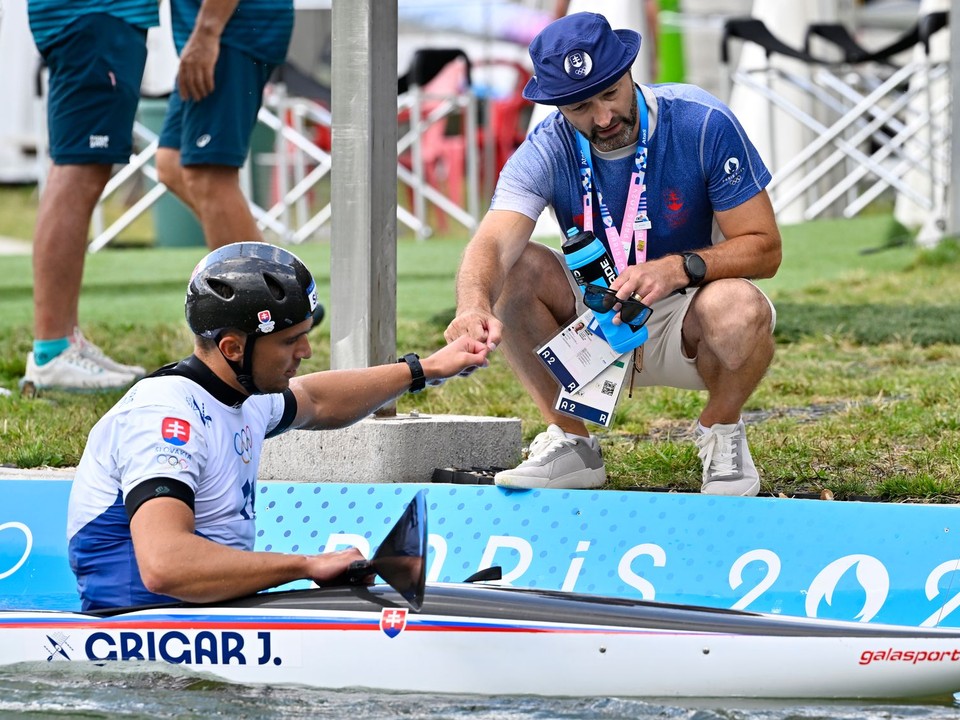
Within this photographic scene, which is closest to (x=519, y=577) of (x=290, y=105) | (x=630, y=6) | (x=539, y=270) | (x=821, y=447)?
(x=539, y=270)

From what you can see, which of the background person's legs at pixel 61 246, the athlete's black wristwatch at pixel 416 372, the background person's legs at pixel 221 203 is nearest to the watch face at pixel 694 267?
the athlete's black wristwatch at pixel 416 372

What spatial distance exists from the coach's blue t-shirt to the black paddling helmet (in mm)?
1217

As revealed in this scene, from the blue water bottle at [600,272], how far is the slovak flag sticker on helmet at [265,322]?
125 centimetres

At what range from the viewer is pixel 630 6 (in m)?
13.1

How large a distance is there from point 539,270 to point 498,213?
0.24 metres

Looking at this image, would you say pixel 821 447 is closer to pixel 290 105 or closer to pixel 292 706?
pixel 292 706

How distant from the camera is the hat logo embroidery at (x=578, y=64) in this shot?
5.04 metres

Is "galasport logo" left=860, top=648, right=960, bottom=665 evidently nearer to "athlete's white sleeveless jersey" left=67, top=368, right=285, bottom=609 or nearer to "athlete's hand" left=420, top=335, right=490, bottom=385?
"athlete's hand" left=420, top=335, right=490, bottom=385

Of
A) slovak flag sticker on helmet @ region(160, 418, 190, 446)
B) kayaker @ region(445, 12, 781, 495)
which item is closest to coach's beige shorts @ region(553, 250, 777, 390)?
kayaker @ region(445, 12, 781, 495)

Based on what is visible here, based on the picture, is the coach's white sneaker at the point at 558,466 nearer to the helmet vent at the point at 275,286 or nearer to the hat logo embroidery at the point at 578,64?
the hat logo embroidery at the point at 578,64

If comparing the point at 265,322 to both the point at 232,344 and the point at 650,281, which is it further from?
the point at 650,281

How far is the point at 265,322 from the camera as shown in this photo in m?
4.25

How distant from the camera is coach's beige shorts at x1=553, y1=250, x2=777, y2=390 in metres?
5.32

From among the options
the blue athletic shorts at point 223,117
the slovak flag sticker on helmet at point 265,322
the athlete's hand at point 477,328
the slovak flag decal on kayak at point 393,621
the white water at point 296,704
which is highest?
the blue athletic shorts at point 223,117
